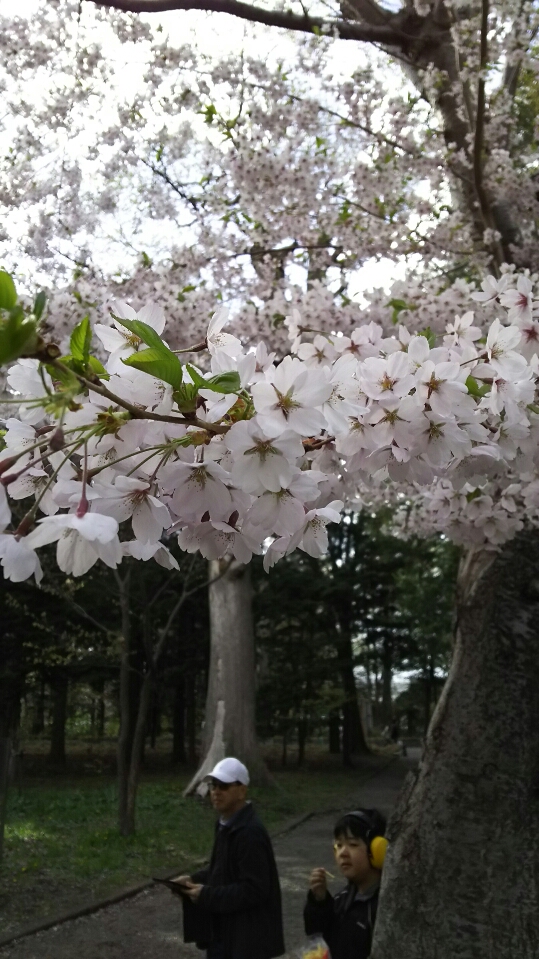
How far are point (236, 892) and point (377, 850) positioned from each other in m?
0.56

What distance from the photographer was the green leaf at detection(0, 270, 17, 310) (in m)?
0.80

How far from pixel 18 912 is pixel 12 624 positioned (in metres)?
10.4

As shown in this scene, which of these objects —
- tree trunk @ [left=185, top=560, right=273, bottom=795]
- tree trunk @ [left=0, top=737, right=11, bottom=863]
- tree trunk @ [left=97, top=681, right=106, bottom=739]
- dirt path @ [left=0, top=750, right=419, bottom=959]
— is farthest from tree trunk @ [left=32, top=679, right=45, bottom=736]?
dirt path @ [left=0, top=750, right=419, bottom=959]

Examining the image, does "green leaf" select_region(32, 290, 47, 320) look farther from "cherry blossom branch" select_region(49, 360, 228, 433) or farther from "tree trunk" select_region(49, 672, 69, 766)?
"tree trunk" select_region(49, 672, 69, 766)

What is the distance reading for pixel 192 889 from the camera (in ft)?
10.5

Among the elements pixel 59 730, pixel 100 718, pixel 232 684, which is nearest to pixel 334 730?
pixel 100 718

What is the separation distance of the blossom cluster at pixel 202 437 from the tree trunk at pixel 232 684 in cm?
1070

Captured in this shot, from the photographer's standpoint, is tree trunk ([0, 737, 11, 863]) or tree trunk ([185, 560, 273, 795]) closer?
tree trunk ([0, 737, 11, 863])

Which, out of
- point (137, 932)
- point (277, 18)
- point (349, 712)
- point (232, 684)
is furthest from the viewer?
point (349, 712)

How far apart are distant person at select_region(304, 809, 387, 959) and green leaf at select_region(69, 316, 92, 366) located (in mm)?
2587

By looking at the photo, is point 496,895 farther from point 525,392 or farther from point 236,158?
point 236,158

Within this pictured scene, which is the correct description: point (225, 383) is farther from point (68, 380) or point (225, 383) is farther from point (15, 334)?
point (15, 334)

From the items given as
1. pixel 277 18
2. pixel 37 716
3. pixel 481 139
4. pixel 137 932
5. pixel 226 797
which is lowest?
pixel 137 932

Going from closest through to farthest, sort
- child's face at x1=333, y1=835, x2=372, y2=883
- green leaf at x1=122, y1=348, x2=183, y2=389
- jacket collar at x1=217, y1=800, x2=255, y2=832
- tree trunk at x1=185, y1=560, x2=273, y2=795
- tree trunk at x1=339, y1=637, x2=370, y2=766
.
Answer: green leaf at x1=122, y1=348, x2=183, y2=389 → child's face at x1=333, y1=835, x2=372, y2=883 → jacket collar at x1=217, y1=800, x2=255, y2=832 → tree trunk at x1=185, y1=560, x2=273, y2=795 → tree trunk at x1=339, y1=637, x2=370, y2=766
